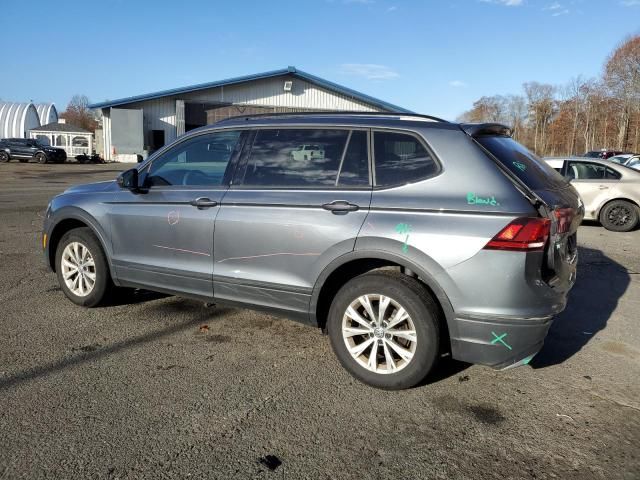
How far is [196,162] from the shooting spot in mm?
4629

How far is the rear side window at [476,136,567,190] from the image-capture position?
3.46m

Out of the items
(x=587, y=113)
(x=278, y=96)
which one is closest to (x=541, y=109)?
(x=587, y=113)

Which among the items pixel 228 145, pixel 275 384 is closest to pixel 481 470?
pixel 275 384

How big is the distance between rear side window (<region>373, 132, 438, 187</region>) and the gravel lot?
146 cm

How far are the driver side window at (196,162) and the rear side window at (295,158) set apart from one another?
0.30 meters

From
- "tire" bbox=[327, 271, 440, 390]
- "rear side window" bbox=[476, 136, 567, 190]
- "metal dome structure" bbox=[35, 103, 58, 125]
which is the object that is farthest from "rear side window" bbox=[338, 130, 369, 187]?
"metal dome structure" bbox=[35, 103, 58, 125]

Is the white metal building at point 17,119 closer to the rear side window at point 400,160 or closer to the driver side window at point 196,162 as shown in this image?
the driver side window at point 196,162

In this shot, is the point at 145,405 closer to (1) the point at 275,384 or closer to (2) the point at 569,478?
(1) the point at 275,384

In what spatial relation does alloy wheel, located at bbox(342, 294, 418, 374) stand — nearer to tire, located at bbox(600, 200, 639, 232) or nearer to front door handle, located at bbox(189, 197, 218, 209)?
front door handle, located at bbox(189, 197, 218, 209)

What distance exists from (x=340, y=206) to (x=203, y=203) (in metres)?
1.26

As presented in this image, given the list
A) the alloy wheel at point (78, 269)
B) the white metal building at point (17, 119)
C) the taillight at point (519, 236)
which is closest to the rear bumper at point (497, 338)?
the taillight at point (519, 236)

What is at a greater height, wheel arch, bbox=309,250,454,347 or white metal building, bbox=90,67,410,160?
white metal building, bbox=90,67,410,160

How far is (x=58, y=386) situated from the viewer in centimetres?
348

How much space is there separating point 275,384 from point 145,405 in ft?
2.83
